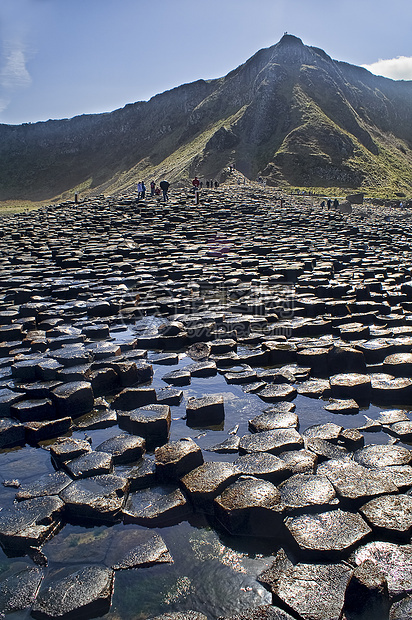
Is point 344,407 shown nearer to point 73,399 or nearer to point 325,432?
point 325,432

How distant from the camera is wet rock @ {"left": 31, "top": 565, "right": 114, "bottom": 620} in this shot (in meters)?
2.45

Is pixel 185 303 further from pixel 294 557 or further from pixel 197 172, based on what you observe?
pixel 197 172

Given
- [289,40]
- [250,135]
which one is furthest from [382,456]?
[289,40]

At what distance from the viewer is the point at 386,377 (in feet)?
17.4

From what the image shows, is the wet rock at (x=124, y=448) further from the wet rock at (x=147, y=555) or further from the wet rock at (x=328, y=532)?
the wet rock at (x=328, y=532)

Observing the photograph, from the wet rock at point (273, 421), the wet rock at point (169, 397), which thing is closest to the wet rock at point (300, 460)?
the wet rock at point (273, 421)

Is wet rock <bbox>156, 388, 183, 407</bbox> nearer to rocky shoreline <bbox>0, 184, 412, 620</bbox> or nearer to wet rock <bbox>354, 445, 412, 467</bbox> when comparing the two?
rocky shoreline <bbox>0, 184, 412, 620</bbox>

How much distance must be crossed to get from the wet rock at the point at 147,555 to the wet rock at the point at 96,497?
0.35 m

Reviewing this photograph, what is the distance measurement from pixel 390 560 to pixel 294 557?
53 cm

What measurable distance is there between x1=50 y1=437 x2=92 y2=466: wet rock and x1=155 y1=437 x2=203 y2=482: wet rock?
0.66 m

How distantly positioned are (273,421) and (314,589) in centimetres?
187

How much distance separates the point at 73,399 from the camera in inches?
183

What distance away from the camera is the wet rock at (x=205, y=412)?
451cm

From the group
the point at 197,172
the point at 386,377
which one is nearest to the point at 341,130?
the point at 197,172
